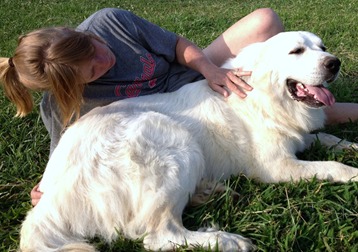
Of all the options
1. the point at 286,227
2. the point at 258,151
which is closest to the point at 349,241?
the point at 286,227

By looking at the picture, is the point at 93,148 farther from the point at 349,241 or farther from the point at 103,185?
the point at 349,241

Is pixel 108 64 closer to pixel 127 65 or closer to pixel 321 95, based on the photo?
pixel 127 65

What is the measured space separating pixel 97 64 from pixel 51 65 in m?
0.40

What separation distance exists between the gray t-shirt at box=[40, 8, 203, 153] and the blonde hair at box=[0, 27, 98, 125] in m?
0.41

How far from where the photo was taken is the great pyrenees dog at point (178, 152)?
2.35 meters

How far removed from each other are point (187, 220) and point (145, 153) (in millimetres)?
532

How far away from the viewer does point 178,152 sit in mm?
2688

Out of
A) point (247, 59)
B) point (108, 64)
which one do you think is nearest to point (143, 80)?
point (108, 64)

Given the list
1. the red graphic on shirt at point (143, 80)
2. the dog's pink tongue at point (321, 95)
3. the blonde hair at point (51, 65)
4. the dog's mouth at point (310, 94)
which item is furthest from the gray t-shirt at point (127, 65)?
the dog's pink tongue at point (321, 95)

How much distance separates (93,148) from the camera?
2.53m

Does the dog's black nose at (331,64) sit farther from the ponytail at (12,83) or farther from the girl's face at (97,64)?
the ponytail at (12,83)

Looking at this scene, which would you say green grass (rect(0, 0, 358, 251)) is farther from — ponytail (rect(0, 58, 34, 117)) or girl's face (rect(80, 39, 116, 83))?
girl's face (rect(80, 39, 116, 83))

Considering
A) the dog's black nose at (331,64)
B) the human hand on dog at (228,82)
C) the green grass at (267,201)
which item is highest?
the dog's black nose at (331,64)

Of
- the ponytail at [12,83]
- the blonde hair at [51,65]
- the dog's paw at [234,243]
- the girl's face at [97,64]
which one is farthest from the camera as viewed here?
the girl's face at [97,64]
